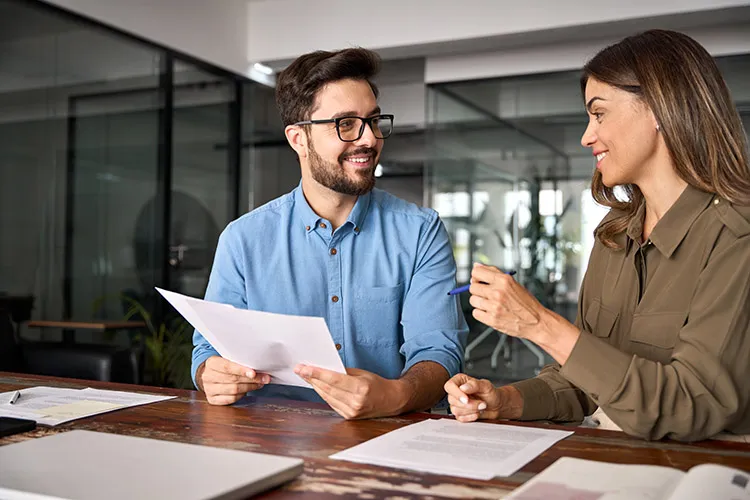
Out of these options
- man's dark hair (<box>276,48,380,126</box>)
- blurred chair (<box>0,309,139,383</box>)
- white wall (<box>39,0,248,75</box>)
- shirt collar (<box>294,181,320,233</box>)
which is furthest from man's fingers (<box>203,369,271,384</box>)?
white wall (<box>39,0,248,75</box>)

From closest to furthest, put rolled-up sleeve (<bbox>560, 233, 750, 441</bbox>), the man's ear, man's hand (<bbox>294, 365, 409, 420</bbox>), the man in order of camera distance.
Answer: rolled-up sleeve (<bbox>560, 233, 750, 441</bbox>) < man's hand (<bbox>294, 365, 409, 420</bbox>) < the man < the man's ear

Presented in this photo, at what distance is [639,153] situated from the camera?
5.38 ft

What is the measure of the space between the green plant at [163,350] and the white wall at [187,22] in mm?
1790

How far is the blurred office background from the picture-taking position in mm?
4305

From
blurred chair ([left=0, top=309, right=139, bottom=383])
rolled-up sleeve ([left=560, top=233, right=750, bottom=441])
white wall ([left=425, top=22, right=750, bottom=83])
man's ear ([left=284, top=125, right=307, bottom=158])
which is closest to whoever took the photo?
rolled-up sleeve ([left=560, top=233, right=750, bottom=441])

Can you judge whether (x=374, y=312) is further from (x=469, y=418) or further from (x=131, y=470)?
(x=131, y=470)

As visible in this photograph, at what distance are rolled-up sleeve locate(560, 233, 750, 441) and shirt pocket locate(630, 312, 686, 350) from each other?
0.09 meters

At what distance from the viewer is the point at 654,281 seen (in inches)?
63.4

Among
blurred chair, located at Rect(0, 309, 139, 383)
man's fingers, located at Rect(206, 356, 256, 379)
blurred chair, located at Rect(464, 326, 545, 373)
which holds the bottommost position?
blurred chair, located at Rect(464, 326, 545, 373)

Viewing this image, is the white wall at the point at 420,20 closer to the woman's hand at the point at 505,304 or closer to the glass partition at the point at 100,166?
the glass partition at the point at 100,166

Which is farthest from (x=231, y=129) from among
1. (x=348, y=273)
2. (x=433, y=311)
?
(x=433, y=311)

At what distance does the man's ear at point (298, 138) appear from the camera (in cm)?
224

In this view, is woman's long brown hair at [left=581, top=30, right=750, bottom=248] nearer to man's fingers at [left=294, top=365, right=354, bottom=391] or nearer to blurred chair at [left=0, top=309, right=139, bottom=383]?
man's fingers at [left=294, top=365, right=354, bottom=391]

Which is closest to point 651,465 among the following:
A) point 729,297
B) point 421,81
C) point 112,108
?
point 729,297
